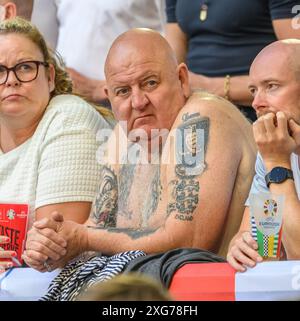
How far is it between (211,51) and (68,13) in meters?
0.96

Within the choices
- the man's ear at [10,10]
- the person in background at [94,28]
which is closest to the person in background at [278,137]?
the person in background at [94,28]

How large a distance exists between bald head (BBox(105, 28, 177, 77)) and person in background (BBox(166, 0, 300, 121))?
1.33ft

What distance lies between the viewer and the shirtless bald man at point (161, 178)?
12.2 ft

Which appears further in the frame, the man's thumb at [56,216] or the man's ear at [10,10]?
the man's ear at [10,10]

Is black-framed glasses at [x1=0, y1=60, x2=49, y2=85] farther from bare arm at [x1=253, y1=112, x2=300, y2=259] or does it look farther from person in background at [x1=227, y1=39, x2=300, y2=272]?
bare arm at [x1=253, y1=112, x2=300, y2=259]

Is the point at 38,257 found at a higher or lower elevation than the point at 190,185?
lower

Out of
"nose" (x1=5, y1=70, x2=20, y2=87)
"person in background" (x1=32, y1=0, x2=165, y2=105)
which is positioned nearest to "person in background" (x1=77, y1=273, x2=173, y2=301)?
"nose" (x1=5, y1=70, x2=20, y2=87)

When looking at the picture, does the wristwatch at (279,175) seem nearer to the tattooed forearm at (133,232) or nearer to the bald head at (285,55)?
the bald head at (285,55)

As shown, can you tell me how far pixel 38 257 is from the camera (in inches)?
148

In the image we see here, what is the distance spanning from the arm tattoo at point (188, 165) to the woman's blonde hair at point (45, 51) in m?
0.74

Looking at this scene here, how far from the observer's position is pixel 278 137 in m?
3.53
